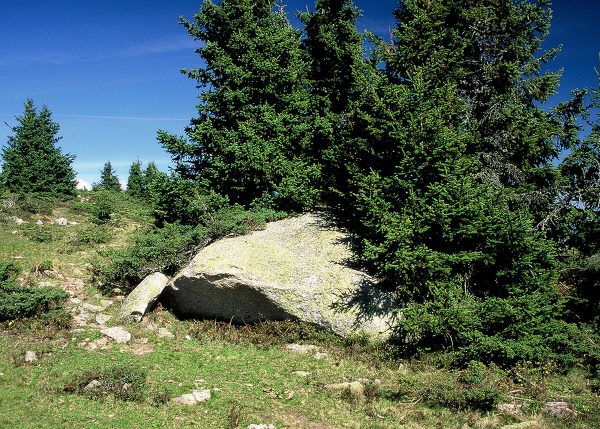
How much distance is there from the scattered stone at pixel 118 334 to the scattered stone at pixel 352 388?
712cm

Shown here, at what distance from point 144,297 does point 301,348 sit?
633 cm

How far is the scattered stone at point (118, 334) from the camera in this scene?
1376 cm

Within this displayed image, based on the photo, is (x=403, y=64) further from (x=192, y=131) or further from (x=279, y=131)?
(x=192, y=131)

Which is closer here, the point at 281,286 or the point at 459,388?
the point at 459,388

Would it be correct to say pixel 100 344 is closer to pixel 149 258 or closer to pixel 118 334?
pixel 118 334

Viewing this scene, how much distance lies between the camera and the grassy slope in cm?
945

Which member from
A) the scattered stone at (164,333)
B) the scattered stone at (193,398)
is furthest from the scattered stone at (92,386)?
the scattered stone at (164,333)

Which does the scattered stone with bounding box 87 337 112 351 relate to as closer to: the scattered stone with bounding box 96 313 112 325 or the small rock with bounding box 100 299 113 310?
the scattered stone with bounding box 96 313 112 325

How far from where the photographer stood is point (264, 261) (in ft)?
49.5

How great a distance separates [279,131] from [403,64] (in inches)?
251

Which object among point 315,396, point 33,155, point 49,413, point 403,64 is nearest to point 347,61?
point 403,64

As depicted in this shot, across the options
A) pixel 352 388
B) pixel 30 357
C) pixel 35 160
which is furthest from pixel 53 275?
pixel 35 160

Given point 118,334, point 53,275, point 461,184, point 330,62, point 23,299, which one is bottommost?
point 118,334

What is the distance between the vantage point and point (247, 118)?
1986 centimetres
